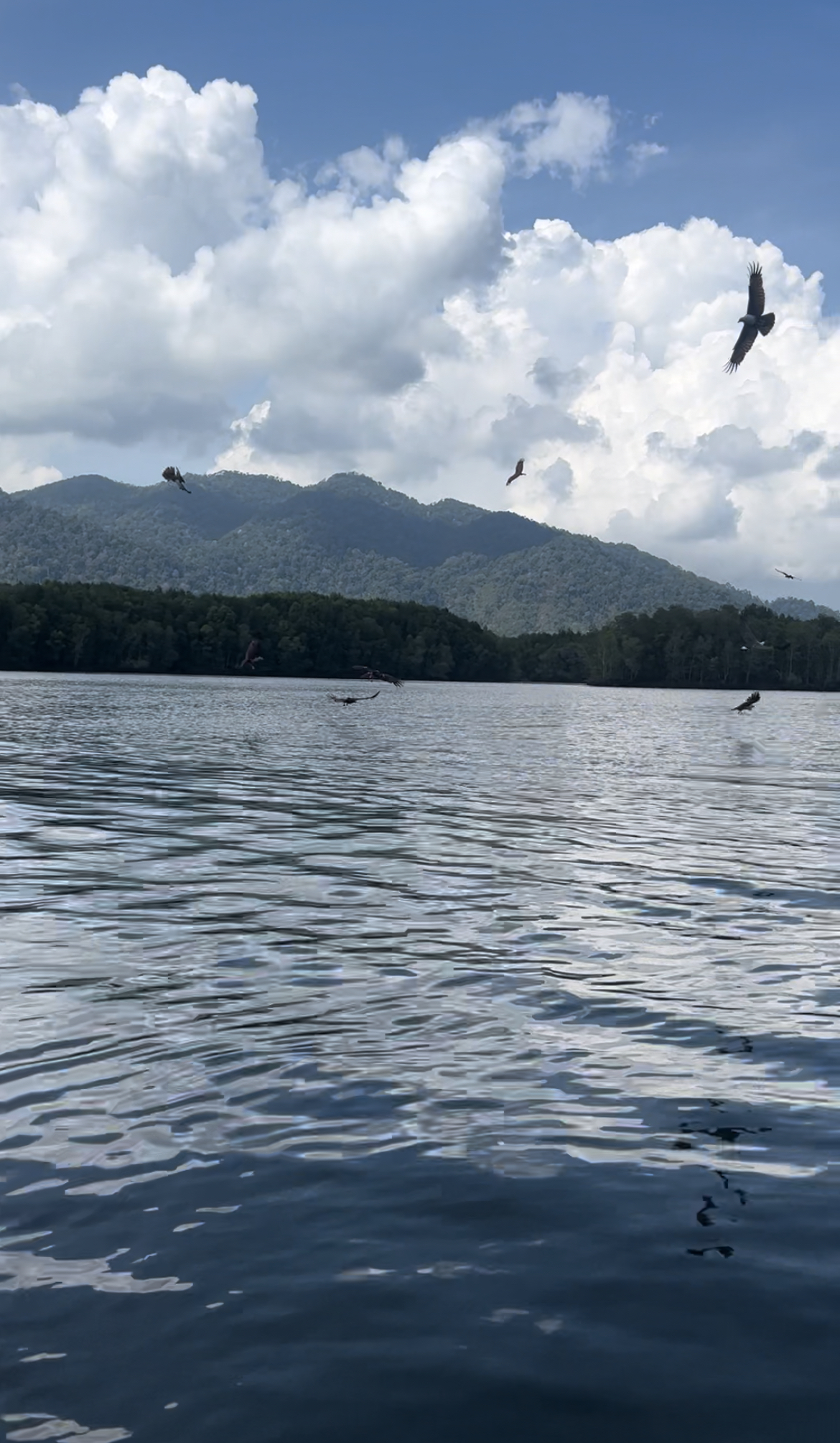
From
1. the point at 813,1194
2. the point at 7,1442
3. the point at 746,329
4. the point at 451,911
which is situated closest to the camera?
the point at 7,1442

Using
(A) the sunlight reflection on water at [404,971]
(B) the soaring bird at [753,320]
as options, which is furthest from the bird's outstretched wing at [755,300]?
(A) the sunlight reflection on water at [404,971]

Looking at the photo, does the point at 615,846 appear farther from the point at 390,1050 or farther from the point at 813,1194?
the point at 813,1194

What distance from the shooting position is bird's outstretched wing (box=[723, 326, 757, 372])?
992 inches

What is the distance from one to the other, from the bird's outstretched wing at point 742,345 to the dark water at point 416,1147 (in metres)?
10.3

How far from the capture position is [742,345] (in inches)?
1011

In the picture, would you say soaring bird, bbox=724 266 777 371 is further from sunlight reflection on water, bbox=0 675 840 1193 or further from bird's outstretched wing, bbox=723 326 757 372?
sunlight reflection on water, bbox=0 675 840 1193

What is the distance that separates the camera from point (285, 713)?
11262cm

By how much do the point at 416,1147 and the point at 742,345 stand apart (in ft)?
61.3

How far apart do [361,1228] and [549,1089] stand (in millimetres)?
3852

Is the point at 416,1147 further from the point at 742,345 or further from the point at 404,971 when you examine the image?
the point at 742,345

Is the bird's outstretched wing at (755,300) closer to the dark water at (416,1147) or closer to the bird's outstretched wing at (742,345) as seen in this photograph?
the bird's outstretched wing at (742,345)

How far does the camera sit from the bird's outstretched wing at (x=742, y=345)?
25.2 metres

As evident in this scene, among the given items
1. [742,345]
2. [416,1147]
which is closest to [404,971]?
[416,1147]

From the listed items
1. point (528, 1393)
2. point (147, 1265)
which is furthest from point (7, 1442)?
point (528, 1393)
